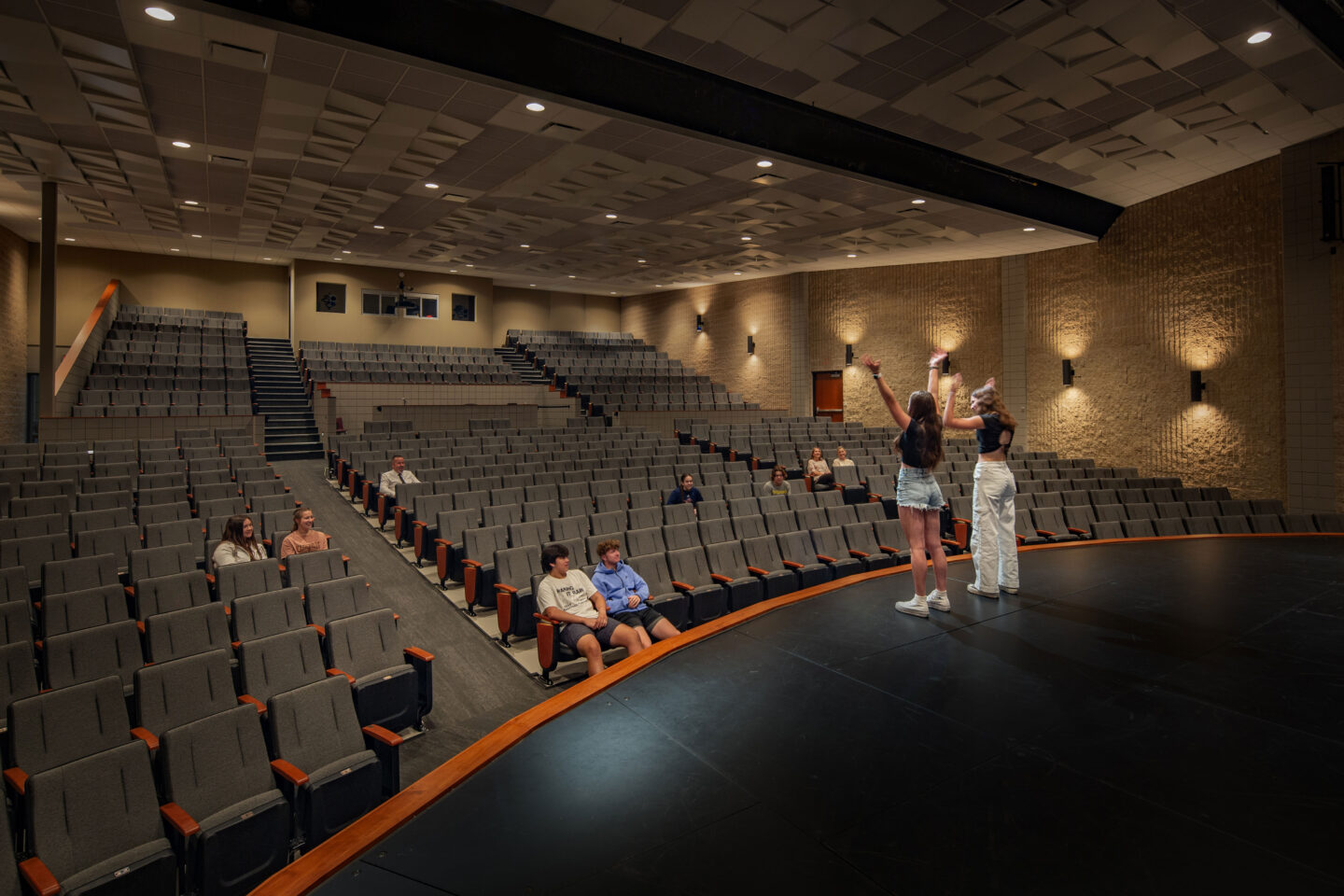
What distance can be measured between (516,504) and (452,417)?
627 cm

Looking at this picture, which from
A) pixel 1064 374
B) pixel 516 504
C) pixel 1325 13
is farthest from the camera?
pixel 1064 374

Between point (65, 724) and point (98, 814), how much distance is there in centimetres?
43

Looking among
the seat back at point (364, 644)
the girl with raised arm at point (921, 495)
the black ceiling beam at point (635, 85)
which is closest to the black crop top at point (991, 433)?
the girl with raised arm at point (921, 495)

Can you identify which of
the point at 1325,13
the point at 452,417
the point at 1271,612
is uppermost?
the point at 1325,13

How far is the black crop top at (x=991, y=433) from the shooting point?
290 centimetres

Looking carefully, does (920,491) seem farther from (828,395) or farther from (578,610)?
(828,395)

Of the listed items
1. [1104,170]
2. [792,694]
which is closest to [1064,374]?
Answer: [1104,170]

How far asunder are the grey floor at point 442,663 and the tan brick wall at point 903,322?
8.51 m

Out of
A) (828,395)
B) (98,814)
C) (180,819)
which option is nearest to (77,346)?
(98,814)

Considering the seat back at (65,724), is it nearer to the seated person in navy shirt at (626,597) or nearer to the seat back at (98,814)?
the seat back at (98,814)

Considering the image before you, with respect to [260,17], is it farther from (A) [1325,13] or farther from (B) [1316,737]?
(A) [1325,13]

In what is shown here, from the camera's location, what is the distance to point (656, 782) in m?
1.65

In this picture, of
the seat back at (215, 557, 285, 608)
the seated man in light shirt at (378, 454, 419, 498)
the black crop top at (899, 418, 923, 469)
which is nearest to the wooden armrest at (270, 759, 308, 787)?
the seat back at (215, 557, 285, 608)

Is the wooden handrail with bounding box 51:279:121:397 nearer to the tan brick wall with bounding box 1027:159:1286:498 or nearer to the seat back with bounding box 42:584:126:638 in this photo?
the seat back with bounding box 42:584:126:638
